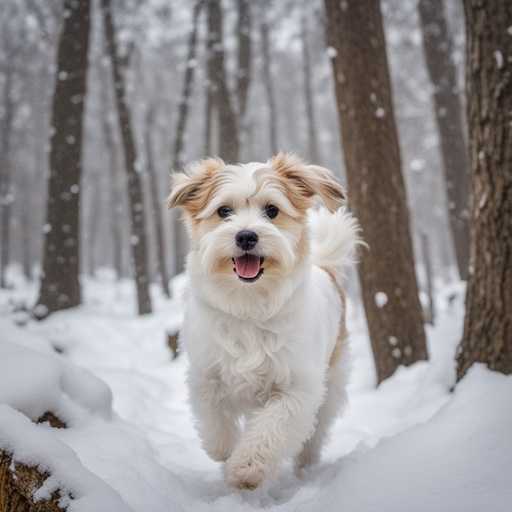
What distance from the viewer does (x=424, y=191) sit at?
92.1ft

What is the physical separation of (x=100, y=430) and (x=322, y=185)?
1950 millimetres

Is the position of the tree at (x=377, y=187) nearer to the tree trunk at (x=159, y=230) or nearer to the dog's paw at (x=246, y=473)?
the dog's paw at (x=246, y=473)

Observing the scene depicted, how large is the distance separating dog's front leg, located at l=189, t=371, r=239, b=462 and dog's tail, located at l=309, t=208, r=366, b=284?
1417 millimetres

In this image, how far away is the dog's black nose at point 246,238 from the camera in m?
2.80

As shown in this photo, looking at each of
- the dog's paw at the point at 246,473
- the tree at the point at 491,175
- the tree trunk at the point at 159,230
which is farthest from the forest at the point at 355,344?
the tree trunk at the point at 159,230

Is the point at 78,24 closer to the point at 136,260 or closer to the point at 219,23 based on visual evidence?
the point at 219,23

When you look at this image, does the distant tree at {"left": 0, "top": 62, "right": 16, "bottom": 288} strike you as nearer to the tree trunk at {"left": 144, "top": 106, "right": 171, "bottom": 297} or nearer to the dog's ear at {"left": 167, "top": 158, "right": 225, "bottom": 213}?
the tree trunk at {"left": 144, "top": 106, "right": 171, "bottom": 297}

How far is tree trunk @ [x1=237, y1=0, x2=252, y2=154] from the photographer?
12.7 metres

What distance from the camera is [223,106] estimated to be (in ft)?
35.4

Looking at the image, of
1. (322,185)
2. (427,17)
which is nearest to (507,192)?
(322,185)

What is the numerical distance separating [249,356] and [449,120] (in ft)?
28.8

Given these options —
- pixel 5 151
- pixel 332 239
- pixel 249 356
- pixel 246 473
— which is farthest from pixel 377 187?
pixel 5 151

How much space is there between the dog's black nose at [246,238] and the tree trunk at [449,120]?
788 centimetres

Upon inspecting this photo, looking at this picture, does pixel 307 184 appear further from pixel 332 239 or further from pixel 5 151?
pixel 5 151
